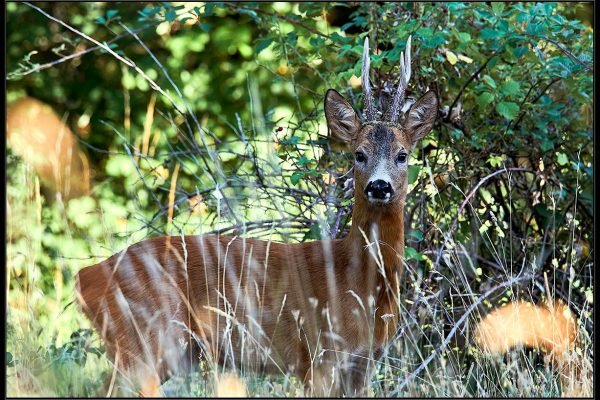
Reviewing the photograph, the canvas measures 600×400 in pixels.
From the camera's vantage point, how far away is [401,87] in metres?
4.80

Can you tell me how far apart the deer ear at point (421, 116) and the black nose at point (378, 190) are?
528 millimetres

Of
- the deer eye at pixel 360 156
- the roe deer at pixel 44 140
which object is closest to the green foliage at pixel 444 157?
the deer eye at pixel 360 156

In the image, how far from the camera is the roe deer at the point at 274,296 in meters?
4.27

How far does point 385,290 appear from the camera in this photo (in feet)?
14.8

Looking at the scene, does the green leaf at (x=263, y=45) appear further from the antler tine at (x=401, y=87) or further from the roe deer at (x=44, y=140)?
the roe deer at (x=44, y=140)

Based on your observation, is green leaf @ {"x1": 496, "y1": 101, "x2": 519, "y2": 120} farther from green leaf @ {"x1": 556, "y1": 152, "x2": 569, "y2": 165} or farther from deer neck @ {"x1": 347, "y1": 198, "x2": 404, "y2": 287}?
deer neck @ {"x1": 347, "y1": 198, "x2": 404, "y2": 287}

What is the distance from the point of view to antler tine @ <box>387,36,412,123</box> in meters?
4.80

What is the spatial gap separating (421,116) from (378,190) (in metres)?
0.65

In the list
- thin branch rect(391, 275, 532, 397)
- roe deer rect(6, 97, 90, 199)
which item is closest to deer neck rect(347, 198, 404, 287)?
thin branch rect(391, 275, 532, 397)

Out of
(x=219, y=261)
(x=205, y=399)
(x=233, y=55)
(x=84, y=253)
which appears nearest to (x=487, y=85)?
(x=219, y=261)

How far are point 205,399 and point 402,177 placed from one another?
158 cm

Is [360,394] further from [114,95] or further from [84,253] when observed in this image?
[114,95]

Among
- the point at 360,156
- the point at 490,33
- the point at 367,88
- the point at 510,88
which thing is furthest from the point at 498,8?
the point at 360,156

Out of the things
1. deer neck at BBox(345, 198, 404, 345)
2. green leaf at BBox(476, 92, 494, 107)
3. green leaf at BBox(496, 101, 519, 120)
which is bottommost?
deer neck at BBox(345, 198, 404, 345)
